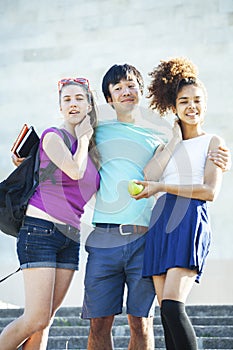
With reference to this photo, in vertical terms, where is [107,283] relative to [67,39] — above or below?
below

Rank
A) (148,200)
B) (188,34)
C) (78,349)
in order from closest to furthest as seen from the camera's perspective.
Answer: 1. (148,200)
2. (78,349)
3. (188,34)

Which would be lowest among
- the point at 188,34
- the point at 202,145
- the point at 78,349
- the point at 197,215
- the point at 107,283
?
the point at 78,349

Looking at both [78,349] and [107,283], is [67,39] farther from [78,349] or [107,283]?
[107,283]

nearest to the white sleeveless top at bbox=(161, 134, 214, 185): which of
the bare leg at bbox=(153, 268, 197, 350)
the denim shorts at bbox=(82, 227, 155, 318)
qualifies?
the denim shorts at bbox=(82, 227, 155, 318)

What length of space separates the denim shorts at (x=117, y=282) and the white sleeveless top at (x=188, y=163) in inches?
13.6

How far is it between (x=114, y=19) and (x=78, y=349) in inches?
205

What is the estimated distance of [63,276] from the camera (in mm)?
4023

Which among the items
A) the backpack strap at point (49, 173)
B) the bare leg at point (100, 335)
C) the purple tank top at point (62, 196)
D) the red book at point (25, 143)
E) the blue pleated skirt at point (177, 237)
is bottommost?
the bare leg at point (100, 335)

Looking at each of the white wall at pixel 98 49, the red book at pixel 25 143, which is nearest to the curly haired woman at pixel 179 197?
the red book at pixel 25 143

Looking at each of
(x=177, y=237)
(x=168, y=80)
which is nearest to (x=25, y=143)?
(x=168, y=80)

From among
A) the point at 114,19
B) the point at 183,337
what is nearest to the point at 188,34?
the point at 114,19

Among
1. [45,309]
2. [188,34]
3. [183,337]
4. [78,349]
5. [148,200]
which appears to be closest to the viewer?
[183,337]

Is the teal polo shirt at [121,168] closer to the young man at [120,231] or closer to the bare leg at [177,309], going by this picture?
the young man at [120,231]

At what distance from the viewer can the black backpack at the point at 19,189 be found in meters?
4.04
